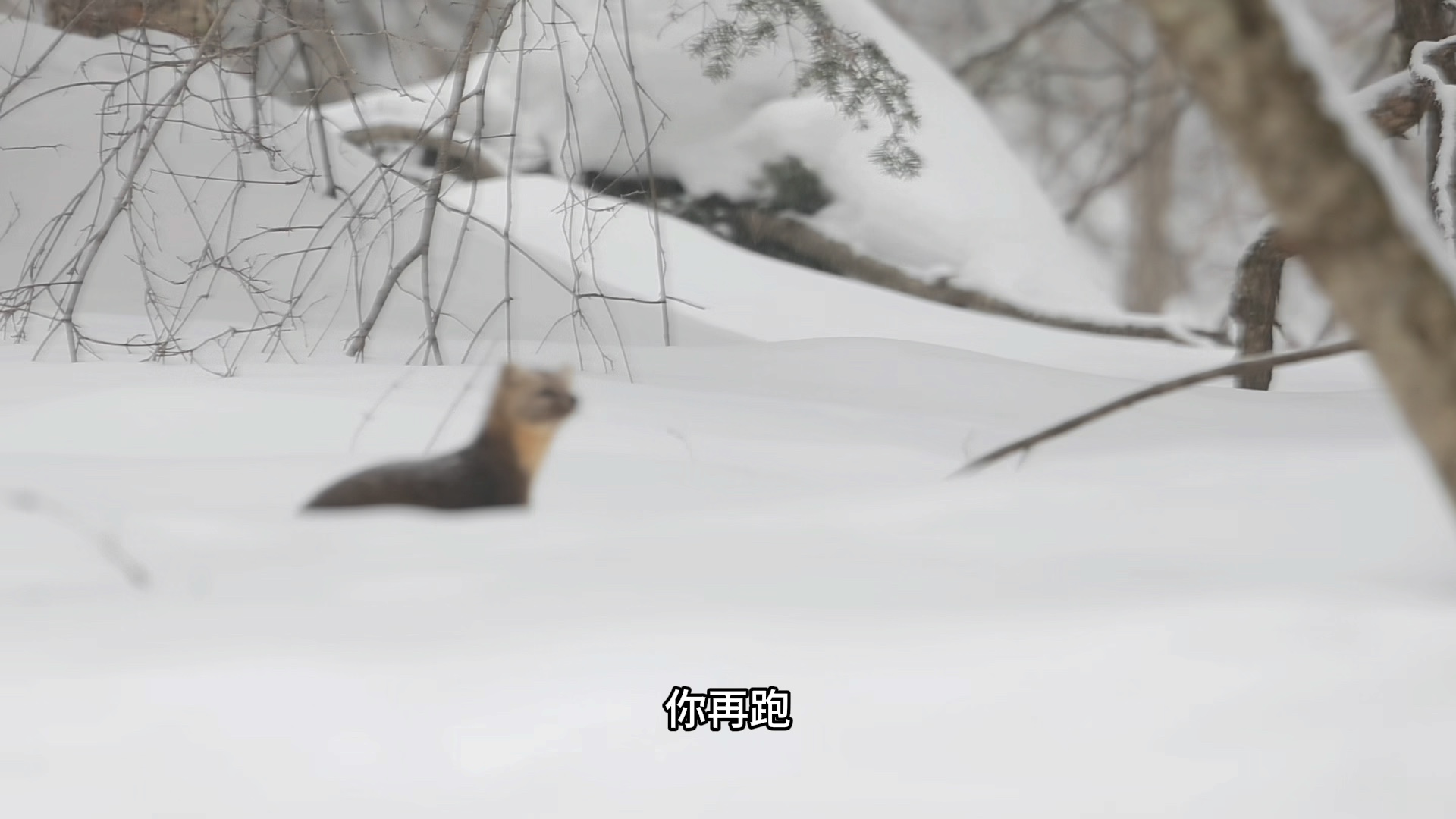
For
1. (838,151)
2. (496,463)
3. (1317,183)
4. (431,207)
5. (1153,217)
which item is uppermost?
(1153,217)

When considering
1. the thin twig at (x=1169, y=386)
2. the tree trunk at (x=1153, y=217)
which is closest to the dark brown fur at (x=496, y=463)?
the thin twig at (x=1169, y=386)

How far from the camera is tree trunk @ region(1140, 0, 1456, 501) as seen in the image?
73 cm

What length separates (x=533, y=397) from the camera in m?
1.02

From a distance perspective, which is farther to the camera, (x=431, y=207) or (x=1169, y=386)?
(x=431, y=207)

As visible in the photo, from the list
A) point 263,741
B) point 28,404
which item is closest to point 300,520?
point 263,741

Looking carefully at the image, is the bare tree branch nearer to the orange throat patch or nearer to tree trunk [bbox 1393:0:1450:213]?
tree trunk [bbox 1393:0:1450:213]

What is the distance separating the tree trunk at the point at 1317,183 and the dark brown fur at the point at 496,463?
475 millimetres

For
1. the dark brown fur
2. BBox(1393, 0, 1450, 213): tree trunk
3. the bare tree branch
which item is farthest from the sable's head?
the bare tree branch

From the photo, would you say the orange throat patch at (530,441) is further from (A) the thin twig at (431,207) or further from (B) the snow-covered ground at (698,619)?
(A) the thin twig at (431,207)

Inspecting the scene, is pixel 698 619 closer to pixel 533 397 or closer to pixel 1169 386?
pixel 533 397

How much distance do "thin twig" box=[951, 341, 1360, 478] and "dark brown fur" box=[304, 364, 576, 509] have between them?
35cm

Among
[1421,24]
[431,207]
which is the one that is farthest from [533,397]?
[1421,24]

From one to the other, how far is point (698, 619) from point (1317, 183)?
1.35 feet

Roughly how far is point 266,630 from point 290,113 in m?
2.93
